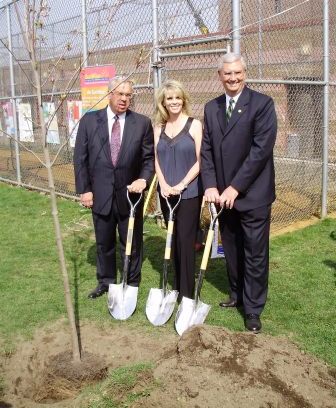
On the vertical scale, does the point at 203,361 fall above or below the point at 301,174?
below

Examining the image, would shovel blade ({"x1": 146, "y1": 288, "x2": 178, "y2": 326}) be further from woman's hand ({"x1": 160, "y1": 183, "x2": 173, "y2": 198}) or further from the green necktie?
the green necktie

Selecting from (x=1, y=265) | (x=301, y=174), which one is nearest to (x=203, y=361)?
(x=1, y=265)

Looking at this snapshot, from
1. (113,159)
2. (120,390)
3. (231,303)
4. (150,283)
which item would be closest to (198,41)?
(113,159)

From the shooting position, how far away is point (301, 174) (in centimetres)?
823

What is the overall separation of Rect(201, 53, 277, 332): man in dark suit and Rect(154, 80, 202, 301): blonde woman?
18 cm

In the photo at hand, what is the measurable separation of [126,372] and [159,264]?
103 inches

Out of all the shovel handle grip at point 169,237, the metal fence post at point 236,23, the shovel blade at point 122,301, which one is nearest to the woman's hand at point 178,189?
the shovel handle grip at point 169,237

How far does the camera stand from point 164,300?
440 cm

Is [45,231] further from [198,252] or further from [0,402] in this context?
[0,402]

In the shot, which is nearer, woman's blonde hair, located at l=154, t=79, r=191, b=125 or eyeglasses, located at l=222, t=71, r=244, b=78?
eyeglasses, located at l=222, t=71, r=244, b=78

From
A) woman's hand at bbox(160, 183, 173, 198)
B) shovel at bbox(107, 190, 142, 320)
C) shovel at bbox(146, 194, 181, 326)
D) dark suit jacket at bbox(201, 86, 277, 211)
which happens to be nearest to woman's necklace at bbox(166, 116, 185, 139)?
dark suit jacket at bbox(201, 86, 277, 211)

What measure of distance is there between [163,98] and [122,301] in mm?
1812

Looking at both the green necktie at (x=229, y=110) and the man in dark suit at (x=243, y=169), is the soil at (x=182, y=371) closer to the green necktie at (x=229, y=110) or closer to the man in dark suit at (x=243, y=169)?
the man in dark suit at (x=243, y=169)

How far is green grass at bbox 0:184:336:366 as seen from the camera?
14.0 feet
